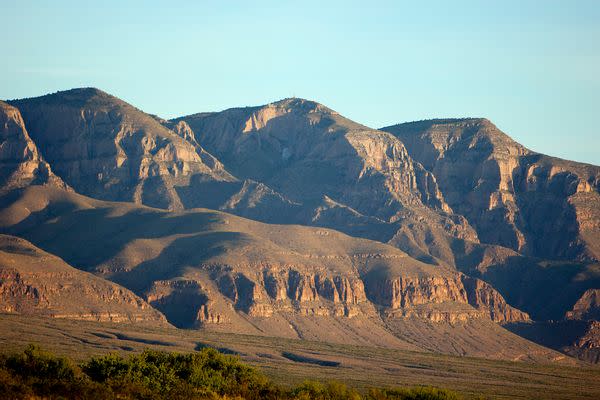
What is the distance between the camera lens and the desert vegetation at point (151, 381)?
4865 inches

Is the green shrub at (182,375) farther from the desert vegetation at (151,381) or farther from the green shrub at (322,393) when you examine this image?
the green shrub at (322,393)

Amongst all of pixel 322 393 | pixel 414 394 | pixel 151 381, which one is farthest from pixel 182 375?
pixel 414 394

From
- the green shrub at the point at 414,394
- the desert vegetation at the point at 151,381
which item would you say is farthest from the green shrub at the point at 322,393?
the green shrub at the point at 414,394

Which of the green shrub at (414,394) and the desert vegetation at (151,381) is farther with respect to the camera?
the green shrub at (414,394)

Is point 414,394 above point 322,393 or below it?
above

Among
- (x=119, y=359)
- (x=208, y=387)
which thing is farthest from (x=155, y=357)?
(x=208, y=387)

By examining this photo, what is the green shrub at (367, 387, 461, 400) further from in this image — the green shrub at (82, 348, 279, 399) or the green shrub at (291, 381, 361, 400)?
the green shrub at (82, 348, 279, 399)

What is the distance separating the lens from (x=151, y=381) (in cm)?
14038

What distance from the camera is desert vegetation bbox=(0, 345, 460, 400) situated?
12356 centimetres

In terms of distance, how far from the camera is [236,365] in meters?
157

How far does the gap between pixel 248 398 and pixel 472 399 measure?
47120mm

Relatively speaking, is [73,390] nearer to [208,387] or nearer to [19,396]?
[19,396]

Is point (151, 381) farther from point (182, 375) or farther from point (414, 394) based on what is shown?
point (414, 394)

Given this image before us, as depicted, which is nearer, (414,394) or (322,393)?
(322,393)
